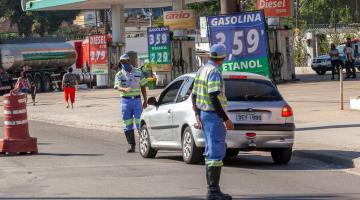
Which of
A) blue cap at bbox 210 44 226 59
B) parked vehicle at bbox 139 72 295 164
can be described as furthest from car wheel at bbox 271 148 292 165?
blue cap at bbox 210 44 226 59

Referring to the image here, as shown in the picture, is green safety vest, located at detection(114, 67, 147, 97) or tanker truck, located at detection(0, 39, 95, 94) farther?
tanker truck, located at detection(0, 39, 95, 94)

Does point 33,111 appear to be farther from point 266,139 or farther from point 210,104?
point 210,104

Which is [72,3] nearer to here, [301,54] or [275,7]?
[275,7]

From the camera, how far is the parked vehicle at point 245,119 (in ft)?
46.2

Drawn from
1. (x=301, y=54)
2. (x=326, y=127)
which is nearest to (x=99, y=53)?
(x=301, y=54)

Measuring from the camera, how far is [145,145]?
16.3 metres

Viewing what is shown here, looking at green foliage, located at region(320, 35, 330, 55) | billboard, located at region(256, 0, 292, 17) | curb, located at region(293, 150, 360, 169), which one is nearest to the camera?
curb, located at region(293, 150, 360, 169)

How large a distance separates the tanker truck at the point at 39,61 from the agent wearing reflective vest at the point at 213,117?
148 feet

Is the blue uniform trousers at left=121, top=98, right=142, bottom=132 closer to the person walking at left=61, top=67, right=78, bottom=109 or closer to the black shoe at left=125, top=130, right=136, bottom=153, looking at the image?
the black shoe at left=125, top=130, right=136, bottom=153

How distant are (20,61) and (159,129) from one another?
4225 centimetres

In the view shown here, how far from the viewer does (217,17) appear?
20797mm

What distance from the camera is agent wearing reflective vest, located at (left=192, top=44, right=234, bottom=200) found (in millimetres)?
10234

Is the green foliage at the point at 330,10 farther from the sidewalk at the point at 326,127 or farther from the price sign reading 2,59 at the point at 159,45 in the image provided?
the sidewalk at the point at 326,127

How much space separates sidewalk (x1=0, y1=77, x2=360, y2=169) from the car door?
2511mm
